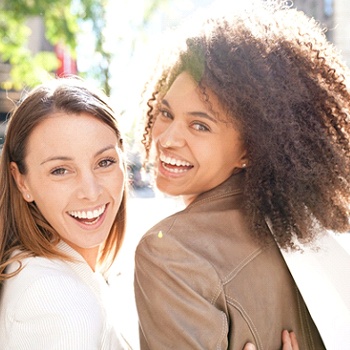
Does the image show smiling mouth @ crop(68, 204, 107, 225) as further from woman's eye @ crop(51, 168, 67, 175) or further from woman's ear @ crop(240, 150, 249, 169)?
woman's ear @ crop(240, 150, 249, 169)

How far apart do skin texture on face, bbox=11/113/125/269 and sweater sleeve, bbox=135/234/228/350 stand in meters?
0.36

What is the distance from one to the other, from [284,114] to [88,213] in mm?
880

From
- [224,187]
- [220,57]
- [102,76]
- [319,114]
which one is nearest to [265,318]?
[224,187]

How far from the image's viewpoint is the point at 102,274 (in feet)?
9.81

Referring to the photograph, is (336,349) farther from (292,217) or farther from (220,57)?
(220,57)

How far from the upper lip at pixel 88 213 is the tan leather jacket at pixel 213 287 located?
0.35m

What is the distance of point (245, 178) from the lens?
2506mm

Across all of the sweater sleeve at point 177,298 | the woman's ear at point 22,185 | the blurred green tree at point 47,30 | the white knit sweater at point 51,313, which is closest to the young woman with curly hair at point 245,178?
the sweater sleeve at point 177,298

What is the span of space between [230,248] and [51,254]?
69 cm

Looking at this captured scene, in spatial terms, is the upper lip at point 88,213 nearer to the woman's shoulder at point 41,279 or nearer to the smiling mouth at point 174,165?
the woman's shoulder at point 41,279

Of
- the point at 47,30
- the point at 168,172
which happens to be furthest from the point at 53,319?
the point at 47,30

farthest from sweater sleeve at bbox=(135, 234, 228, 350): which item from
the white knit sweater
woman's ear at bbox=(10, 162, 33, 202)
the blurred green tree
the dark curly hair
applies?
the blurred green tree

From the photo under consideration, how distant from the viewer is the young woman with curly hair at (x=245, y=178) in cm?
218

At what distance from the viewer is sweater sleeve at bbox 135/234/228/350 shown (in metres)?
2.10
